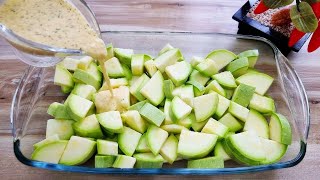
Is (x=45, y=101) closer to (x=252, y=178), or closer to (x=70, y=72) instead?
(x=70, y=72)

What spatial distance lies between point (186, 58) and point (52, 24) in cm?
49

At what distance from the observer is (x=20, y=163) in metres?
1.23

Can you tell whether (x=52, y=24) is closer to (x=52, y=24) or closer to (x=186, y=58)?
(x=52, y=24)

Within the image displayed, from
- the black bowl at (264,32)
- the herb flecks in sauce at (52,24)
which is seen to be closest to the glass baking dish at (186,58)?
the black bowl at (264,32)

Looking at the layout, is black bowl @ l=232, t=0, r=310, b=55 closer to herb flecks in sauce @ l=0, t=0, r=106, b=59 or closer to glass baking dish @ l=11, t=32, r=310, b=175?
glass baking dish @ l=11, t=32, r=310, b=175

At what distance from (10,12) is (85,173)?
19.3 inches

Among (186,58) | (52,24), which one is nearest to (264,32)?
(186,58)

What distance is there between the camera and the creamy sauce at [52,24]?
1.13 metres

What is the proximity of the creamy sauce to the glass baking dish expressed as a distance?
0.22 metres

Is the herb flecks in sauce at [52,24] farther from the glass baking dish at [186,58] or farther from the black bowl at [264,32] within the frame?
the black bowl at [264,32]

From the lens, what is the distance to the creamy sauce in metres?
1.13

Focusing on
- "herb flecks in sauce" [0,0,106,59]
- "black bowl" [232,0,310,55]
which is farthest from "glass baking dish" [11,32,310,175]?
"herb flecks in sauce" [0,0,106,59]

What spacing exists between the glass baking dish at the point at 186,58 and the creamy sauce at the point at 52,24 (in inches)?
8.6

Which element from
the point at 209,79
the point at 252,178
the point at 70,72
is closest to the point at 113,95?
the point at 70,72
